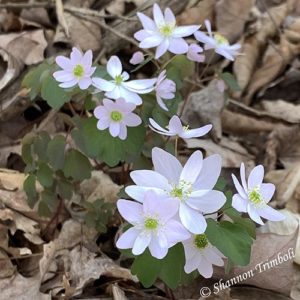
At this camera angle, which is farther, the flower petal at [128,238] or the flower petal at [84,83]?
the flower petal at [84,83]

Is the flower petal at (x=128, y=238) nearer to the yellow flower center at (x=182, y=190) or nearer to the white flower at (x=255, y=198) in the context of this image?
the yellow flower center at (x=182, y=190)

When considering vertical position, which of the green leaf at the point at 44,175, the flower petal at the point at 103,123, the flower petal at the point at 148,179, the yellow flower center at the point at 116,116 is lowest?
the green leaf at the point at 44,175

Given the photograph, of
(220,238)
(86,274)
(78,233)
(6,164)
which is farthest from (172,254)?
(6,164)

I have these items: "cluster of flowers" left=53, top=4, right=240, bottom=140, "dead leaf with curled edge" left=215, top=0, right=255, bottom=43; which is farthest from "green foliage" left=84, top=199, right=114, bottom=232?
"dead leaf with curled edge" left=215, top=0, right=255, bottom=43

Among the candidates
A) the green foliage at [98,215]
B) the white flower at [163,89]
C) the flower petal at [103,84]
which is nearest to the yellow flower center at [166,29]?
the white flower at [163,89]

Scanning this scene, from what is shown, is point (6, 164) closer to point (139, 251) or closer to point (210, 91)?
point (210, 91)
